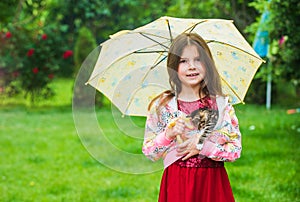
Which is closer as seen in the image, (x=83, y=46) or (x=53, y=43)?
(x=83, y=46)

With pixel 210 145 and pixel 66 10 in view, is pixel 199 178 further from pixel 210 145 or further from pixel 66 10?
pixel 66 10

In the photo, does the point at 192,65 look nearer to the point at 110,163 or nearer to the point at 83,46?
the point at 110,163

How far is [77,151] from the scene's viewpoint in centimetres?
705

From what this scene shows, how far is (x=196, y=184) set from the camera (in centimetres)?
278

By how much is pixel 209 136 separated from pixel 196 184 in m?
0.23

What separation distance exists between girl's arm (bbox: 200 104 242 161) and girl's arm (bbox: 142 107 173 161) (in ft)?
0.56

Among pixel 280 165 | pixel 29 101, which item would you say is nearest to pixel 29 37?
pixel 29 101

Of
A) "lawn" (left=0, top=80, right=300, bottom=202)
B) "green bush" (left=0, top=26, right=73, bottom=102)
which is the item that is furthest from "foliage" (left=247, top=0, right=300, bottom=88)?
"green bush" (left=0, top=26, right=73, bottom=102)

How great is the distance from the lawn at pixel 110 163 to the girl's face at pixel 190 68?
40 centimetres

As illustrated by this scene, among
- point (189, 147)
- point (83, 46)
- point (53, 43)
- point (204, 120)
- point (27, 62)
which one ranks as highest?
point (204, 120)

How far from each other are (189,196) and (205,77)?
1.77ft

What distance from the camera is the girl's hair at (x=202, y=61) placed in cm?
280

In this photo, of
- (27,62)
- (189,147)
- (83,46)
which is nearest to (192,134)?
(189,147)

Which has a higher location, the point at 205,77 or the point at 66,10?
the point at 205,77
